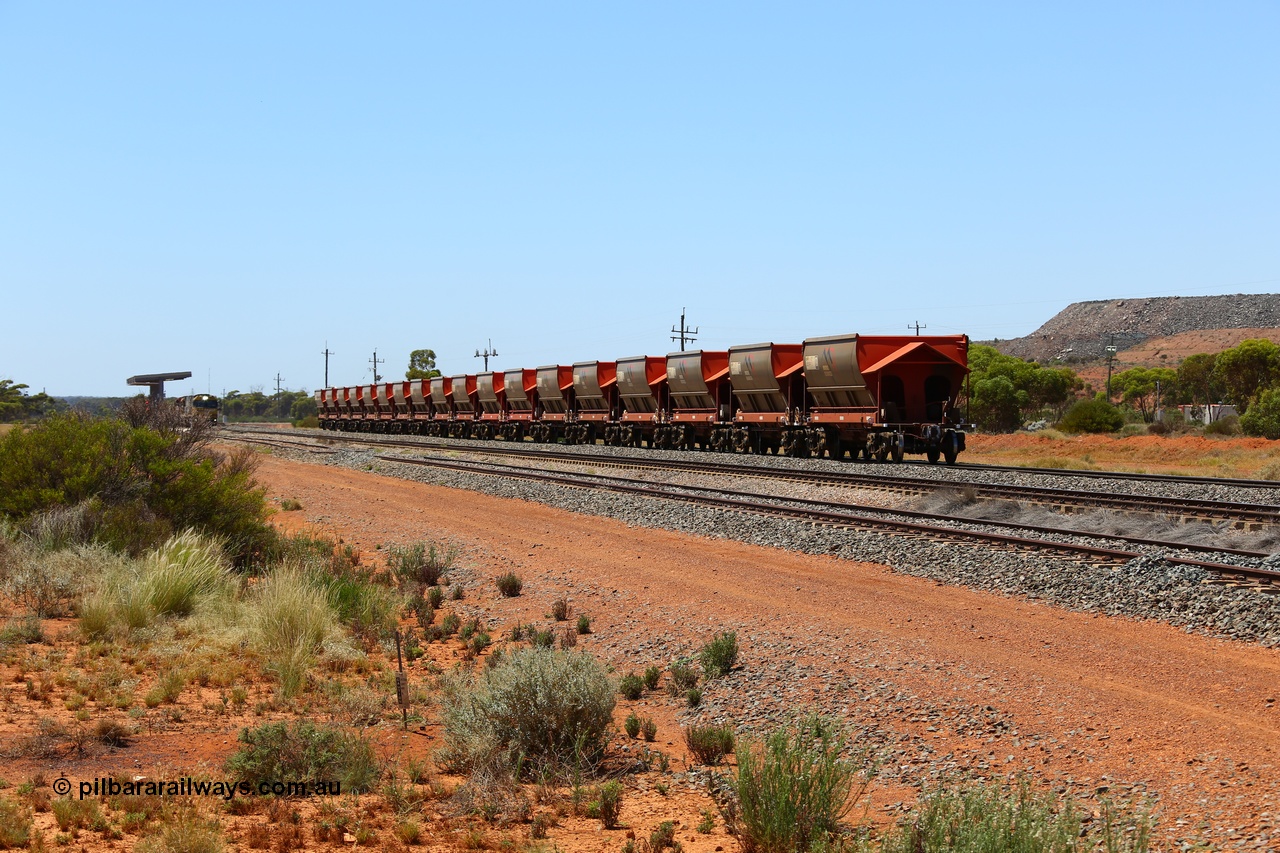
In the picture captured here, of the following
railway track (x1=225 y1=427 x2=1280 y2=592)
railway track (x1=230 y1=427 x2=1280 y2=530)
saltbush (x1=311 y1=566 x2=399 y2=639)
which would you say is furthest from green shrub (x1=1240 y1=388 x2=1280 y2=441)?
saltbush (x1=311 y1=566 x2=399 y2=639)

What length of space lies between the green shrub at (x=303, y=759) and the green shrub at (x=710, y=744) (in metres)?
2.14

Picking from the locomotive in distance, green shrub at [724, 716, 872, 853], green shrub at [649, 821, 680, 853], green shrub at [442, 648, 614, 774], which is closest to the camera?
green shrub at [724, 716, 872, 853]

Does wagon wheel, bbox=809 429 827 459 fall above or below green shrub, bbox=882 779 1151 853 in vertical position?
above

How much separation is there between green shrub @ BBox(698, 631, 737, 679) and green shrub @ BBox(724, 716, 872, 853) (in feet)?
9.94

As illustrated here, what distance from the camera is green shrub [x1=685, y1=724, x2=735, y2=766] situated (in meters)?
7.46

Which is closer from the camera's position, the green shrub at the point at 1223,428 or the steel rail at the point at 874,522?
the steel rail at the point at 874,522

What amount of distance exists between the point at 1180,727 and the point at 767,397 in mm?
27267

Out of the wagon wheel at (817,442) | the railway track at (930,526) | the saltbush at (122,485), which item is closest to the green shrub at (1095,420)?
the wagon wheel at (817,442)

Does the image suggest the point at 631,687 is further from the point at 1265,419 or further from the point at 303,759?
the point at 1265,419

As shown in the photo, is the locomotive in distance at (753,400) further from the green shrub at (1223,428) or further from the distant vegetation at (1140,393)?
the green shrub at (1223,428)

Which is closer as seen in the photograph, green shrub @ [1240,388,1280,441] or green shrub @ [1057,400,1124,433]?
green shrub @ [1240,388,1280,441]

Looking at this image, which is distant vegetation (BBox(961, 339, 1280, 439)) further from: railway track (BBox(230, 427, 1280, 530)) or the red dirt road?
the red dirt road

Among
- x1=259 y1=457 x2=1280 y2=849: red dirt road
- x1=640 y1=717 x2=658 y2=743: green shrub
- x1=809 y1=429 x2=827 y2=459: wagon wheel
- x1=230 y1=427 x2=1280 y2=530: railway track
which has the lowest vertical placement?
x1=640 y1=717 x2=658 y2=743: green shrub

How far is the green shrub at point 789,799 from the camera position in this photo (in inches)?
228
